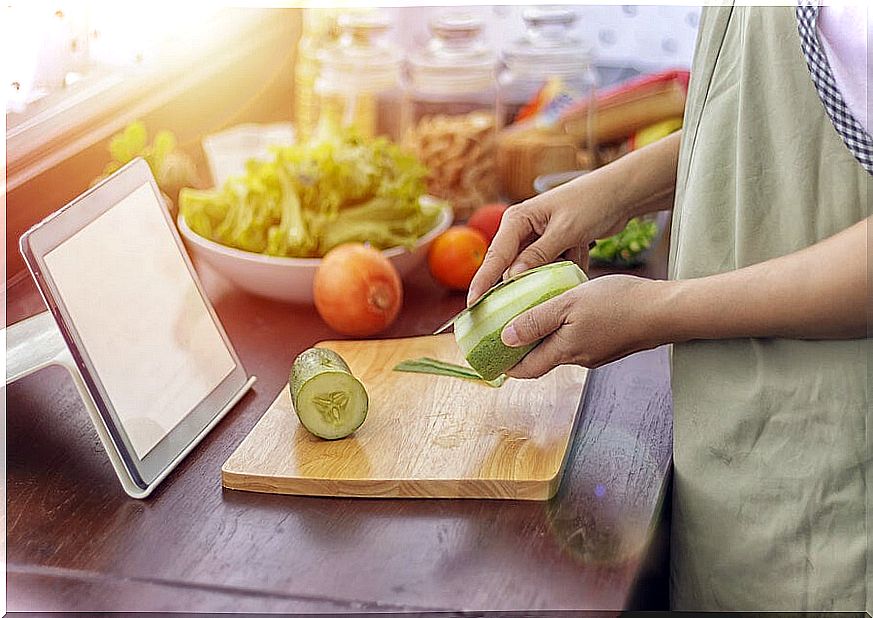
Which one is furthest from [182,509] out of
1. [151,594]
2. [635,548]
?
[635,548]

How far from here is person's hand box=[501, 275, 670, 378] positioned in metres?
0.93

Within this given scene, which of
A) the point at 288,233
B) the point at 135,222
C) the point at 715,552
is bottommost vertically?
the point at 715,552

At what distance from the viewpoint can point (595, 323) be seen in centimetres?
95

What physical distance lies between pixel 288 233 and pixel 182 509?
500mm

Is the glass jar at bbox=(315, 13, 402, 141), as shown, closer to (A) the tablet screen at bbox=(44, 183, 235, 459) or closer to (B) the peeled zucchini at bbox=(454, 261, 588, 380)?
(A) the tablet screen at bbox=(44, 183, 235, 459)

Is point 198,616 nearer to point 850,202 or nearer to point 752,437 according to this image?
point 752,437

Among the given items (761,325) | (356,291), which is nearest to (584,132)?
(356,291)

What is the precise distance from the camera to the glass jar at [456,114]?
1695 millimetres

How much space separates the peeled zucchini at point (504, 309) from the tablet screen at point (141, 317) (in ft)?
0.92

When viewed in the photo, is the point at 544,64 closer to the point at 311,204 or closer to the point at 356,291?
the point at 311,204

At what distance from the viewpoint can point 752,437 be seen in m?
0.95

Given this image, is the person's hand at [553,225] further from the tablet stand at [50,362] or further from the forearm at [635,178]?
the tablet stand at [50,362]

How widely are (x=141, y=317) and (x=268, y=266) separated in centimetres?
31

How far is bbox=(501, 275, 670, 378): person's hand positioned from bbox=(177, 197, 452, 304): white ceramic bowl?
0.44 metres
